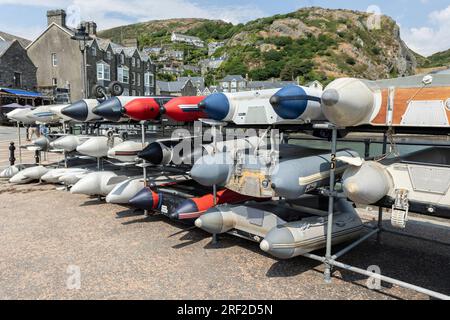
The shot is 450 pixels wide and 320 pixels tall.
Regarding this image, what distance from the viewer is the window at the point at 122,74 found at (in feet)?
195

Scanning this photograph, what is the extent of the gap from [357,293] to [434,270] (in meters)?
2.04

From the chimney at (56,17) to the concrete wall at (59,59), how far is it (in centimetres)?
127

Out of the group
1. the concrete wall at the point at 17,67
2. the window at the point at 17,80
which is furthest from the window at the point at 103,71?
the window at the point at 17,80

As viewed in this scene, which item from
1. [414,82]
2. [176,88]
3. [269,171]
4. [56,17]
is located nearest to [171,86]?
[176,88]

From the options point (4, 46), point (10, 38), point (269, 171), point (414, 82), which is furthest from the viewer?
point (10, 38)

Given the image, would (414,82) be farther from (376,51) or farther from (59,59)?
(376,51)

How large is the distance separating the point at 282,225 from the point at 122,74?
196 feet

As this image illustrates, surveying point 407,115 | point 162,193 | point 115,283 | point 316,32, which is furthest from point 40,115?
point 316,32

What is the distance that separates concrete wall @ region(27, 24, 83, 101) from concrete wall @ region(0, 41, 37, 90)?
194cm

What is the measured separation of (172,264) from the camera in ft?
22.8

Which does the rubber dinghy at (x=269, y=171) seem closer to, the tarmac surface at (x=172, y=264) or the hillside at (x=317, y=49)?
the tarmac surface at (x=172, y=264)

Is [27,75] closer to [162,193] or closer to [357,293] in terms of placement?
[162,193]
